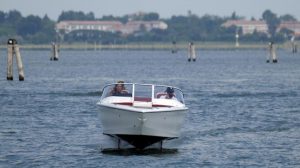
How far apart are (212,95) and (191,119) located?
64.1ft

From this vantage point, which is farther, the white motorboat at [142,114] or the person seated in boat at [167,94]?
the person seated in boat at [167,94]

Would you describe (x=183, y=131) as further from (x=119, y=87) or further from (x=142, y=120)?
(x=142, y=120)

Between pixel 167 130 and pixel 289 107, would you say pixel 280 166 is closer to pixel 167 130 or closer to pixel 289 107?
pixel 167 130

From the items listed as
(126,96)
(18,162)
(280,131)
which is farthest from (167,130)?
(280,131)

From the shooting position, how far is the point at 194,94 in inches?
2911

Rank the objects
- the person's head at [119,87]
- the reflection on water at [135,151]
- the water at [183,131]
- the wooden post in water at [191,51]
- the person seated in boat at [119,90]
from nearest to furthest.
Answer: the water at [183,131] < the reflection on water at [135,151] < the person seated in boat at [119,90] < the person's head at [119,87] < the wooden post in water at [191,51]

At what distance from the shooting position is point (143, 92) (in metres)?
40.0

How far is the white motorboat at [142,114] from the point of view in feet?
125

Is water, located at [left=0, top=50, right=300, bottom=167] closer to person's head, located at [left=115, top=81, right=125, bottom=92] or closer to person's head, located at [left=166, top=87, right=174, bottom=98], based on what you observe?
person's head, located at [left=166, top=87, right=174, bottom=98]

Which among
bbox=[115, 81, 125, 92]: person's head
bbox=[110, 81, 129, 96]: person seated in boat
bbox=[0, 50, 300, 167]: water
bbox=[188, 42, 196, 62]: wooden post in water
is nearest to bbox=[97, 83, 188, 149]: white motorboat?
bbox=[110, 81, 129, 96]: person seated in boat

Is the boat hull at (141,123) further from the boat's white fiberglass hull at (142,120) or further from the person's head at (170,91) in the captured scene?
the person's head at (170,91)

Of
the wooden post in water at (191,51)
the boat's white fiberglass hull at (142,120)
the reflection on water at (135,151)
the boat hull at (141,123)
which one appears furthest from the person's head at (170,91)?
the wooden post in water at (191,51)

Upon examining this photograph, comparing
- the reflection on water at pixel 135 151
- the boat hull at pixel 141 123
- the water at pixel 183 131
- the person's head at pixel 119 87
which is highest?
the person's head at pixel 119 87

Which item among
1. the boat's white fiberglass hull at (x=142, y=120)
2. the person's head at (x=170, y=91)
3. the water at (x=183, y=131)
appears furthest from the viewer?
the person's head at (x=170, y=91)
